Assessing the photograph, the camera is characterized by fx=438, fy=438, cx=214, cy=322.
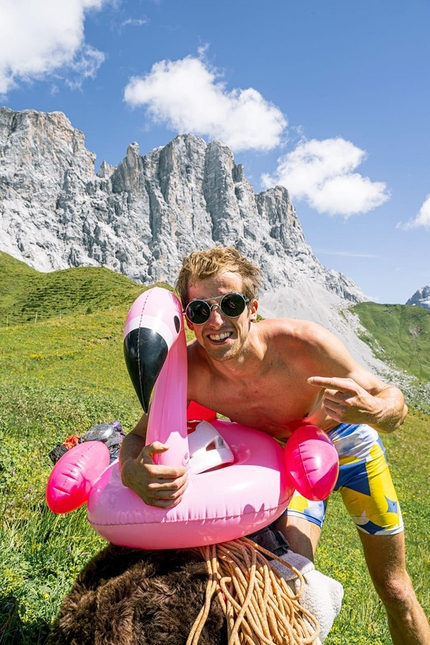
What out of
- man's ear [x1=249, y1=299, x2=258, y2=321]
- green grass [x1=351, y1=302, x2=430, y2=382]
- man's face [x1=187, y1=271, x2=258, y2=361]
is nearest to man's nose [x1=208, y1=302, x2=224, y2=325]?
man's face [x1=187, y1=271, x2=258, y2=361]

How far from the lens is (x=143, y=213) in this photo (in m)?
154

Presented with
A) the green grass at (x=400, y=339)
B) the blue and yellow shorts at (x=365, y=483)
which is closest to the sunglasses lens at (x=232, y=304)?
the blue and yellow shorts at (x=365, y=483)

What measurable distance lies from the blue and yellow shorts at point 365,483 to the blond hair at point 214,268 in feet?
4.62

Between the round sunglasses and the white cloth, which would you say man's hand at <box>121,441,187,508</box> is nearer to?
the white cloth

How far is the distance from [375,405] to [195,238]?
163 metres

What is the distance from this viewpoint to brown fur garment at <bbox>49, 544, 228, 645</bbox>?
1.81 metres

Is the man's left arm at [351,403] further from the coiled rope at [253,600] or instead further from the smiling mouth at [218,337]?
the coiled rope at [253,600]

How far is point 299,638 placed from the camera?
1930 millimetres

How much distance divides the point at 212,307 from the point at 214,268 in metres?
0.25

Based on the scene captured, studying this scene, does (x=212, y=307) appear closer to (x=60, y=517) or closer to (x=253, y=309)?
(x=253, y=309)

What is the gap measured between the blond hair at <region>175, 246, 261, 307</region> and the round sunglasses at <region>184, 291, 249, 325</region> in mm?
163

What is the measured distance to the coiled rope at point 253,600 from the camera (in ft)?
6.08

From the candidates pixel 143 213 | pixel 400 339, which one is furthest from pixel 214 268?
pixel 400 339

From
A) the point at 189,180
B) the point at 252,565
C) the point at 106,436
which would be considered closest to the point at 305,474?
the point at 252,565
